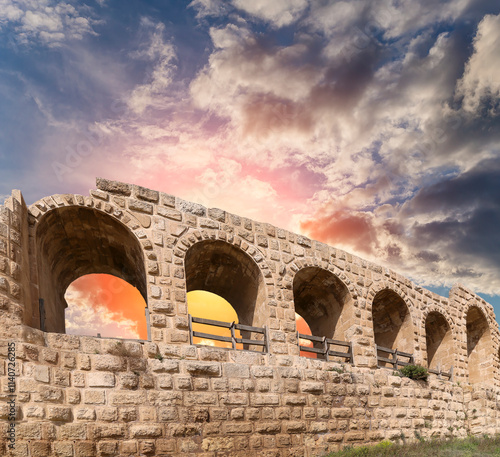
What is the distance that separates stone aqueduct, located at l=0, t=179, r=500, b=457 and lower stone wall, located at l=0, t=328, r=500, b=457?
0.08 ft

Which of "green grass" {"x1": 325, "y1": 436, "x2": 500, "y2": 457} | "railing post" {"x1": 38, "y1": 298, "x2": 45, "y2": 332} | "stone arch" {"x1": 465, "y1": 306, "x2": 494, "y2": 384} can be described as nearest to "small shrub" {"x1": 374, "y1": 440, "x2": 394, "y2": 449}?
"green grass" {"x1": 325, "y1": 436, "x2": 500, "y2": 457}

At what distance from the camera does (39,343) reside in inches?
328

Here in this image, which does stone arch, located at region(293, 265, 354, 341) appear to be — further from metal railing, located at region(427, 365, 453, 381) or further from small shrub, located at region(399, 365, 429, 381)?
metal railing, located at region(427, 365, 453, 381)

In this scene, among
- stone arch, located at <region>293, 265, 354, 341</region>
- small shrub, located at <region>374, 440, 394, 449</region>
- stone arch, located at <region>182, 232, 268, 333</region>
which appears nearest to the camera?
small shrub, located at <region>374, 440, 394, 449</region>

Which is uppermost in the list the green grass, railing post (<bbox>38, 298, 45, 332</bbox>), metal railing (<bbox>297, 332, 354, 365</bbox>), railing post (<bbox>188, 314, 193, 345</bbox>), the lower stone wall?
railing post (<bbox>38, 298, 45, 332</bbox>)

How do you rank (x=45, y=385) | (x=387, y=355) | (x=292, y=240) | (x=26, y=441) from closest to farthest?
(x=26, y=441)
(x=45, y=385)
(x=292, y=240)
(x=387, y=355)

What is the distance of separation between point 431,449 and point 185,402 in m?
5.89

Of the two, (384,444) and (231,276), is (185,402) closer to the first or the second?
(231,276)

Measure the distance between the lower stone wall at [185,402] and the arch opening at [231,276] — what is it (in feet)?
5.93

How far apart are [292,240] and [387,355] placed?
20.7 feet

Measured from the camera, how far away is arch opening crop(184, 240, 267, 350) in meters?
12.1

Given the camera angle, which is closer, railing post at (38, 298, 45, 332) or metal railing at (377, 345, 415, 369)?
railing post at (38, 298, 45, 332)

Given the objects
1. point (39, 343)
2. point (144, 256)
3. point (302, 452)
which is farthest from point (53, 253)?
point (302, 452)

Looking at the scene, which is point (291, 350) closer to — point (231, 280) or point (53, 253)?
point (231, 280)
